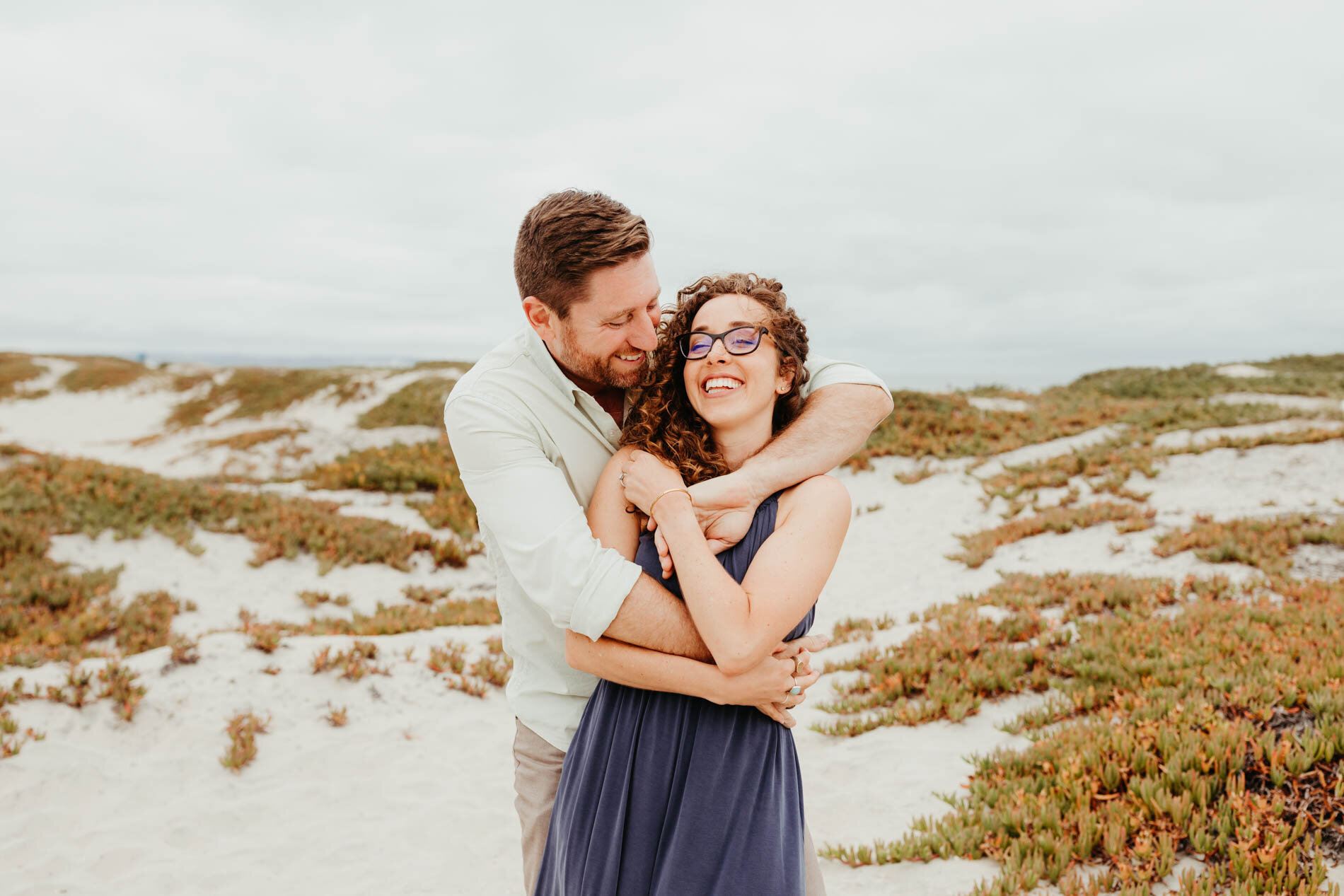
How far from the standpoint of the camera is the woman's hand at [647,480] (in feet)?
8.33

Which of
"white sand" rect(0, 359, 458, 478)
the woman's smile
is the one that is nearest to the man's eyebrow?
the woman's smile

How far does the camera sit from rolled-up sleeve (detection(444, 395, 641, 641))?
2.32m

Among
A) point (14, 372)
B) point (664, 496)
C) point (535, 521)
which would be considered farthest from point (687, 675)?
point (14, 372)

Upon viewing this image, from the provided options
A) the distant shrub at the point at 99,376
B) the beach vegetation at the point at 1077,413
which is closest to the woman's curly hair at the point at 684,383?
the beach vegetation at the point at 1077,413

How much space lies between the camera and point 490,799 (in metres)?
6.32

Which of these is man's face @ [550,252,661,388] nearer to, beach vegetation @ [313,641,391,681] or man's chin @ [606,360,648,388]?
man's chin @ [606,360,648,388]

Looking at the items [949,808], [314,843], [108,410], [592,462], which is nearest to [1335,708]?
[949,808]

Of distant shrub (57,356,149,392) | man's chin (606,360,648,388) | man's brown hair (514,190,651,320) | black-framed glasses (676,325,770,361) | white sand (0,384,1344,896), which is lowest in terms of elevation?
white sand (0,384,1344,896)

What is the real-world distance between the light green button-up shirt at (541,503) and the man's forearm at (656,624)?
0.04m

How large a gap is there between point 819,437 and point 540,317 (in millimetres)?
1241

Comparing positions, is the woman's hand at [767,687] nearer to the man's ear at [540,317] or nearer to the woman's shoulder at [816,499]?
the woman's shoulder at [816,499]

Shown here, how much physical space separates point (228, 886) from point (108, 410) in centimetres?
4778

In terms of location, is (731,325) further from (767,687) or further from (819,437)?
(767,687)

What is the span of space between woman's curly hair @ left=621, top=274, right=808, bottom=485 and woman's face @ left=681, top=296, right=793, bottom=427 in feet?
0.19
